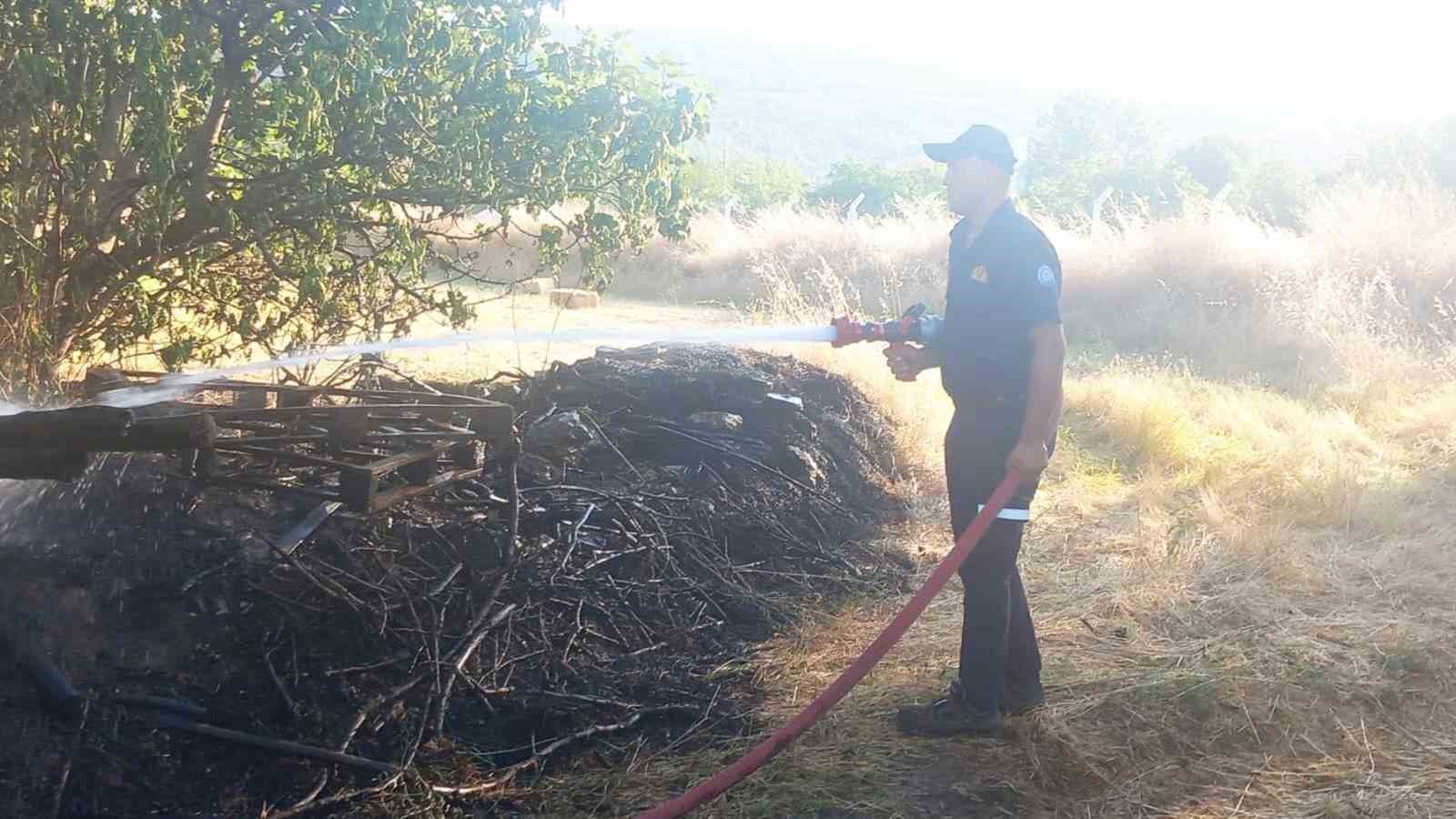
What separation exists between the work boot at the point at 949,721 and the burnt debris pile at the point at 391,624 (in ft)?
1.99

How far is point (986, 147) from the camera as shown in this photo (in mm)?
3801

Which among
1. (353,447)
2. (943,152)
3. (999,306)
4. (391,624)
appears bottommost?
(391,624)

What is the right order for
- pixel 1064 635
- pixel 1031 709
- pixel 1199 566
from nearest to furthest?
pixel 1031 709 → pixel 1064 635 → pixel 1199 566

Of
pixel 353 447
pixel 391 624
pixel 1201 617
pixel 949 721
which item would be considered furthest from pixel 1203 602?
pixel 353 447

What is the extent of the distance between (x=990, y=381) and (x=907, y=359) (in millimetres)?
371

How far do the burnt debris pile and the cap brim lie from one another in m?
2.07

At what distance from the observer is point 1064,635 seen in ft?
16.1

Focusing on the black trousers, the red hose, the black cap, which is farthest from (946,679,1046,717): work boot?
the black cap

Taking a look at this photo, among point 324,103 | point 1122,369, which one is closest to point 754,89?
point 1122,369

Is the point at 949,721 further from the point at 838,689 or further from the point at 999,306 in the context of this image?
the point at 999,306

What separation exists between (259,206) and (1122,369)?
863cm

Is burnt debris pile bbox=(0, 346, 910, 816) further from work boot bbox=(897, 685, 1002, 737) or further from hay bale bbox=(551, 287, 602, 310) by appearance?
hay bale bbox=(551, 287, 602, 310)

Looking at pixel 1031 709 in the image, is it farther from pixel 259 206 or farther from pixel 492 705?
pixel 259 206

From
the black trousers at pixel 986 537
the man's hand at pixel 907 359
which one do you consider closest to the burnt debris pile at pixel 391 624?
the black trousers at pixel 986 537
